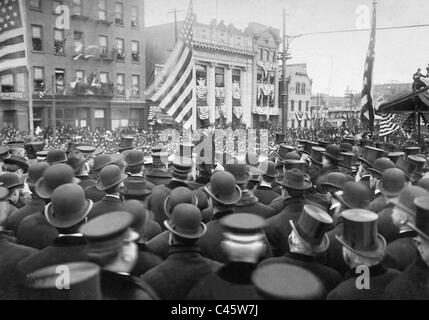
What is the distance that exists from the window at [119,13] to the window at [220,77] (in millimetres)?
13561

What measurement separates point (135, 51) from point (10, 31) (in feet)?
78.5

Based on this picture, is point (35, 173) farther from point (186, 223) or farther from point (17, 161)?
point (186, 223)

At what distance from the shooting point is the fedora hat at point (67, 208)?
287 cm

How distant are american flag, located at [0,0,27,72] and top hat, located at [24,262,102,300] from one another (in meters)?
7.44

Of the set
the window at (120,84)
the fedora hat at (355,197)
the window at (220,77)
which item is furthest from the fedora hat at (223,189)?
the window at (220,77)

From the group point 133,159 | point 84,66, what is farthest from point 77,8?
point 133,159

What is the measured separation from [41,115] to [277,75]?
29.9 meters

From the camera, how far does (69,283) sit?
215 cm

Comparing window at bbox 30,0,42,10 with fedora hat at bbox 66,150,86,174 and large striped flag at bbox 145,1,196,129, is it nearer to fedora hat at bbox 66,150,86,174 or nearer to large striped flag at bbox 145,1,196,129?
large striped flag at bbox 145,1,196,129

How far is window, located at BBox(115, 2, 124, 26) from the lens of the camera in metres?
29.0

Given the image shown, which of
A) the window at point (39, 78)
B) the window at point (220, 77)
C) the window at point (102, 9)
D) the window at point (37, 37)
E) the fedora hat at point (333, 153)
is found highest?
the window at point (102, 9)

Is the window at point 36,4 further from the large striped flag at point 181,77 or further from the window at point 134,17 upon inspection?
the large striped flag at point 181,77

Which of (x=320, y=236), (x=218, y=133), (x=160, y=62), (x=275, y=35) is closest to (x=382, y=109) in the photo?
(x=320, y=236)

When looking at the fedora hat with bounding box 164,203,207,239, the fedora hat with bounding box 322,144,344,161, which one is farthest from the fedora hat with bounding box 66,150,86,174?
the fedora hat with bounding box 322,144,344,161
